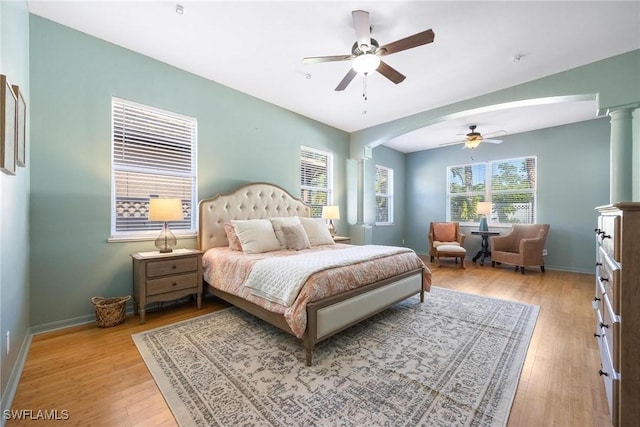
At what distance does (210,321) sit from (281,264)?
44.3 inches

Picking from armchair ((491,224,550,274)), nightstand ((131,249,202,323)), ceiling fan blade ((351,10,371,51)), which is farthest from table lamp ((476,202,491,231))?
nightstand ((131,249,202,323))

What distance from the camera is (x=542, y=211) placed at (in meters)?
5.42

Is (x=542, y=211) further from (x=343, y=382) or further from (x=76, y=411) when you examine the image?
(x=76, y=411)

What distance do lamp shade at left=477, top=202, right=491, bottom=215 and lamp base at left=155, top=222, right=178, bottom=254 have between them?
5.94 m

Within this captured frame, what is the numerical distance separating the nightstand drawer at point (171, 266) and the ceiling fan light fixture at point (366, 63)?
2.68 metres

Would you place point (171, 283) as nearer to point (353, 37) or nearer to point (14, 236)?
point (14, 236)

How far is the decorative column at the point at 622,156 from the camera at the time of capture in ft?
9.05

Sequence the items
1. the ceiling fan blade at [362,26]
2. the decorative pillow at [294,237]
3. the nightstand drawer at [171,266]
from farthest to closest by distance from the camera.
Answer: the decorative pillow at [294,237], the nightstand drawer at [171,266], the ceiling fan blade at [362,26]

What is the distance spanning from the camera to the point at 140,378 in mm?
1784

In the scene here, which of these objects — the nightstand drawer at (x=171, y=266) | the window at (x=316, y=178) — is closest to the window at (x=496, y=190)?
the window at (x=316, y=178)

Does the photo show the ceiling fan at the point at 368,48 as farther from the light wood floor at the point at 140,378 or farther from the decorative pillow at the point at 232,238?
the light wood floor at the point at 140,378

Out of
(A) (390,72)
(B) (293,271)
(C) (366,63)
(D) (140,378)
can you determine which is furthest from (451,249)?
(D) (140,378)

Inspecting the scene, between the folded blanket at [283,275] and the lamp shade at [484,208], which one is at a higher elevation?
the lamp shade at [484,208]

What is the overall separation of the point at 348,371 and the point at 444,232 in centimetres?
508
